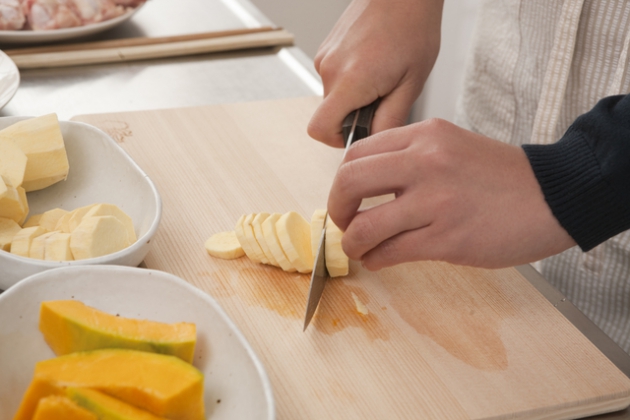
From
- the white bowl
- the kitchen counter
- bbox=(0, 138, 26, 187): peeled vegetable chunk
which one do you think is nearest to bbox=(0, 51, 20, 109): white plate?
the kitchen counter

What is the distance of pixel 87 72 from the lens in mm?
1630

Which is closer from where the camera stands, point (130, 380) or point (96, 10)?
point (130, 380)

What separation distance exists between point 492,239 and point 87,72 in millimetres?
1203

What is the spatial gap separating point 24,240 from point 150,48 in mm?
Answer: 934

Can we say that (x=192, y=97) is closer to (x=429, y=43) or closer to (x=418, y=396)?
(x=429, y=43)

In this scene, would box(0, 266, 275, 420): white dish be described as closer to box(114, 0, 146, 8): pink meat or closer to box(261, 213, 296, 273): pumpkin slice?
box(261, 213, 296, 273): pumpkin slice

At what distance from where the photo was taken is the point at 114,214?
97 centimetres

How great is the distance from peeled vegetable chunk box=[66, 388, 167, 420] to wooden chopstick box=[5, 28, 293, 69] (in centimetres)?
116

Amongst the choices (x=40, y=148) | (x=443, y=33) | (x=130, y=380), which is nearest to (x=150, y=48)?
(x=40, y=148)

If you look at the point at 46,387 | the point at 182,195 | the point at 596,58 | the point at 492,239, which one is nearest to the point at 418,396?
the point at 492,239

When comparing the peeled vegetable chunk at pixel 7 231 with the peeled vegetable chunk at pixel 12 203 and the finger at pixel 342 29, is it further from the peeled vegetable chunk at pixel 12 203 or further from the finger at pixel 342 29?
the finger at pixel 342 29

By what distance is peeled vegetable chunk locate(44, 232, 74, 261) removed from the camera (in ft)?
2.86

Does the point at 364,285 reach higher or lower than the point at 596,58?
lower

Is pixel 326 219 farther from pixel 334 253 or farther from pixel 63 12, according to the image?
pixel 63 12
